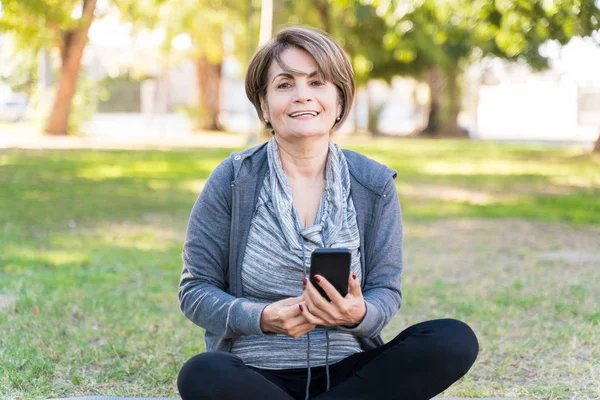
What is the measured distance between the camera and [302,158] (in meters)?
3.06

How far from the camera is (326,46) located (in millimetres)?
2908

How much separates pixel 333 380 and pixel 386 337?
2111mm

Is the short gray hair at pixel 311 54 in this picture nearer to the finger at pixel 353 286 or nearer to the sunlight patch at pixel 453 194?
the finger at pixel 353 286

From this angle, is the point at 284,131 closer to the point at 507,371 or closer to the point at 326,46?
the point at 326,46

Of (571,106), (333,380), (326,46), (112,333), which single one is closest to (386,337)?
(112,333)

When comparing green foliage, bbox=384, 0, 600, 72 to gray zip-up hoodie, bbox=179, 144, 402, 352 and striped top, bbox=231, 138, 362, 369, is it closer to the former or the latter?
gray zip-up hoodie, bbox=179, 144, 402, 352

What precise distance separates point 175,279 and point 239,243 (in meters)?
3.68

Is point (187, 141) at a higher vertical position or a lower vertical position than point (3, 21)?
lower

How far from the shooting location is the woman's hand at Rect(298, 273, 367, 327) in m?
2.58

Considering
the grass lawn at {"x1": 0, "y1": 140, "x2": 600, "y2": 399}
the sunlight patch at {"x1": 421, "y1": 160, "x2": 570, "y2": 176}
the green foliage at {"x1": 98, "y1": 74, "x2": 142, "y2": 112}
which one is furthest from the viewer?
the green foliage at {"x1": 98, "y1": 74, "x2": 142, "y2": 112}

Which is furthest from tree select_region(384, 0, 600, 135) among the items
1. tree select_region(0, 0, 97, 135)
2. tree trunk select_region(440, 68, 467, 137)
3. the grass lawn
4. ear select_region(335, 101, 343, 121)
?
tree trunk select_region(440, 68, 467, 137)

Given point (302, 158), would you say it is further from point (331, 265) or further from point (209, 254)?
point (331, 265)

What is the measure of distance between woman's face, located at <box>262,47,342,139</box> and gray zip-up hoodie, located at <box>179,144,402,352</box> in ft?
0.59

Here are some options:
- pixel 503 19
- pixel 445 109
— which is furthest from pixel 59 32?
pixel 445 109
